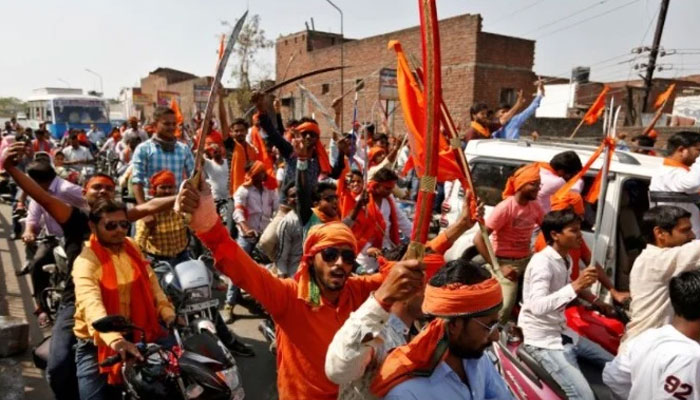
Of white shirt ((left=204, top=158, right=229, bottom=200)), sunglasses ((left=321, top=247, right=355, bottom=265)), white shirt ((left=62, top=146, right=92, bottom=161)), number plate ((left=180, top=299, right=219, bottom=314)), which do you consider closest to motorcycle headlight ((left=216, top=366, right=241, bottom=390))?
number plate ((left=180, top=299, right=219, bottom=314))

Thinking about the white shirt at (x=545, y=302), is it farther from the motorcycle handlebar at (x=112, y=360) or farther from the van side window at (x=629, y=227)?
the motorcycle handlebar at (x=112, y=360)

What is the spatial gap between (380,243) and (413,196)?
4219mm

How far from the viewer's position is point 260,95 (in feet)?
12.1

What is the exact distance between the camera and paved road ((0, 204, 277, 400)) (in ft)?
13.7

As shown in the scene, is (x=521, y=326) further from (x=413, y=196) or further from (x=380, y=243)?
(x=413, y=196)

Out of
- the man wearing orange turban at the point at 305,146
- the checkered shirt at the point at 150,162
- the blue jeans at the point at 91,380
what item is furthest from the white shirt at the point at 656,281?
the checkered shirt at the point at 150,162

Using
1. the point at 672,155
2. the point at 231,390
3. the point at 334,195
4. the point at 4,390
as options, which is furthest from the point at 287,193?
the point at 672,155

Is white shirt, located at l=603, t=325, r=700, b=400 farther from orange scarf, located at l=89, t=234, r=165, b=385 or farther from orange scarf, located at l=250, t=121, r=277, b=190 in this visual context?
orange scarf, located at l=250, t=121, r=277, b=190

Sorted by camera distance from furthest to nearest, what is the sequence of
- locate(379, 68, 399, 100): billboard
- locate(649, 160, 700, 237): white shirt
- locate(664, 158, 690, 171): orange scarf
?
locate(379, 68, 399, 100): billboard, locate(664, 158, 690, 171): orange scarf, locate(649, 160, 700, 237): white shirt

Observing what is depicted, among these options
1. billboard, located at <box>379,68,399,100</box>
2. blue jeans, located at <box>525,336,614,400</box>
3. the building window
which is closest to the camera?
blue jeans, located at <box>525,336,614,400</box>

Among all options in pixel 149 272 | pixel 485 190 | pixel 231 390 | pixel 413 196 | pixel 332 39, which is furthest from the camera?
pixel 332 39

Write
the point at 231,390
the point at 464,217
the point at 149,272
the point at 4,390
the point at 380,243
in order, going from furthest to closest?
the point at 380,243 → the point at 4,390 → the point at 149,272 → the point at 231,390 → the point at 464,217

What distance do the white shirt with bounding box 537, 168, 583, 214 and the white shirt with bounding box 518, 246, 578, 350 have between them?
158 centimetres

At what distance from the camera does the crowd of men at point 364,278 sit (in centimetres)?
188
